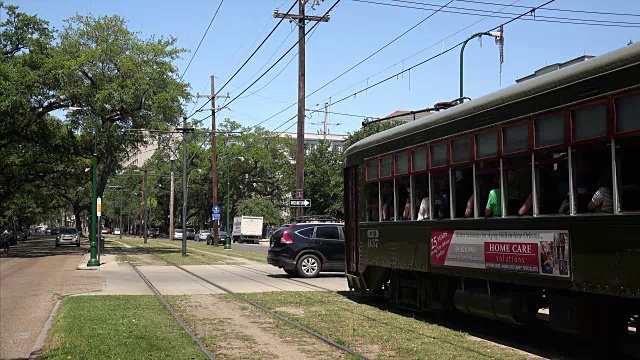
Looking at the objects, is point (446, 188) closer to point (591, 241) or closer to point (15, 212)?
point (591, 241)

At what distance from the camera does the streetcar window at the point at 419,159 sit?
11.2 metres

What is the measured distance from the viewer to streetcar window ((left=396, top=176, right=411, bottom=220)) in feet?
38.6

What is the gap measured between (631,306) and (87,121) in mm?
37472

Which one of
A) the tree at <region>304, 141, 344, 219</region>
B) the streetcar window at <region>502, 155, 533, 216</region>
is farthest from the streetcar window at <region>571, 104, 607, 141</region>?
the tree at <region>304, 141, 344, 219</region>

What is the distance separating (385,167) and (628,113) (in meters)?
6.34

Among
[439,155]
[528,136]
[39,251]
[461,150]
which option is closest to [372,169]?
[439,155]

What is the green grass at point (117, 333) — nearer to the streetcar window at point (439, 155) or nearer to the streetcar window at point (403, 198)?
the streetcar window at point (403, 198)

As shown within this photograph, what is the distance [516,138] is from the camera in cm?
870

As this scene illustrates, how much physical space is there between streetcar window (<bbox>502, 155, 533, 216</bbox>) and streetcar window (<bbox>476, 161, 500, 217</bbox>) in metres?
0.22

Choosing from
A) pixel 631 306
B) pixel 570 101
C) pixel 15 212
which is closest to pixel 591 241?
pixel 631 306

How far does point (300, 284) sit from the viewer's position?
18.8 meters

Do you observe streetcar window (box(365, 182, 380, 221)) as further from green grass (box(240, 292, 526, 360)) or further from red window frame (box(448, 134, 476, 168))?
red window frame (box(448, 134, 476, 168))

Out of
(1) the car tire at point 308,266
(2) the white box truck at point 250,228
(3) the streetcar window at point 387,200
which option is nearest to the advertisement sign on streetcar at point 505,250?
(3) the streetcar window at point 387,200

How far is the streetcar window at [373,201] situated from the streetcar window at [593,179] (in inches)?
230
